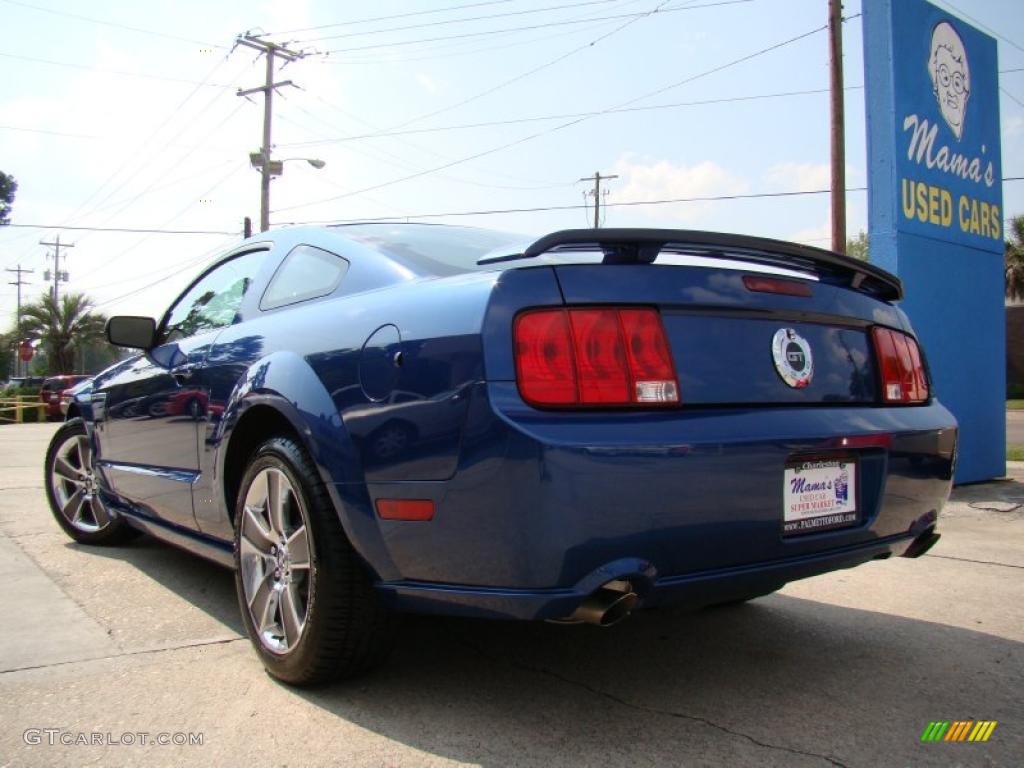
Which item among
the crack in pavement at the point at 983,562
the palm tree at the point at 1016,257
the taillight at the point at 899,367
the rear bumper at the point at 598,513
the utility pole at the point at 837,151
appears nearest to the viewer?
the rear bumper at the point at 598,513

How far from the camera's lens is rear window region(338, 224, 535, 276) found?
2.52m

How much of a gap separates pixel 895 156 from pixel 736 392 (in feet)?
19.6

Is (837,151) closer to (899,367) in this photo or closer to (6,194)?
(899,367)

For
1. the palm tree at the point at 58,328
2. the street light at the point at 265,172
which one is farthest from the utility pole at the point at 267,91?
the palm tree at the point at 58,328

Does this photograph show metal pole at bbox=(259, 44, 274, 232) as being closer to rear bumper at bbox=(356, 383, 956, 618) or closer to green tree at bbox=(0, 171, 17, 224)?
green tree at bbox=(0, 171, 17, 224)

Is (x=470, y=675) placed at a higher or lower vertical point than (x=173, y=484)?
lower

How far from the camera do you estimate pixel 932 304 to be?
7461 mm

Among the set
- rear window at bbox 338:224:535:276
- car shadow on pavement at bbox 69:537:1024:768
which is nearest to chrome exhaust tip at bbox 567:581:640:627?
A: car shadow on pavement at bbox 69:537:1024:768

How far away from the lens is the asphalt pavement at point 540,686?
2186 millimetres

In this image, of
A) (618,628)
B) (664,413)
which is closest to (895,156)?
(618,628)

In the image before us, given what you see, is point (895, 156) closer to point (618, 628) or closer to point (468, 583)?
point (618, 628)

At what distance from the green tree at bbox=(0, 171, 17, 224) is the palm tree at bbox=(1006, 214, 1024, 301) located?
137 ft

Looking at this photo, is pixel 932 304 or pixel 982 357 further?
pixel 982 357

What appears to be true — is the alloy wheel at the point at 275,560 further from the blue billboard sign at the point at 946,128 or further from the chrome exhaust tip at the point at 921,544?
the blue billboard sign at the point at 946,128
